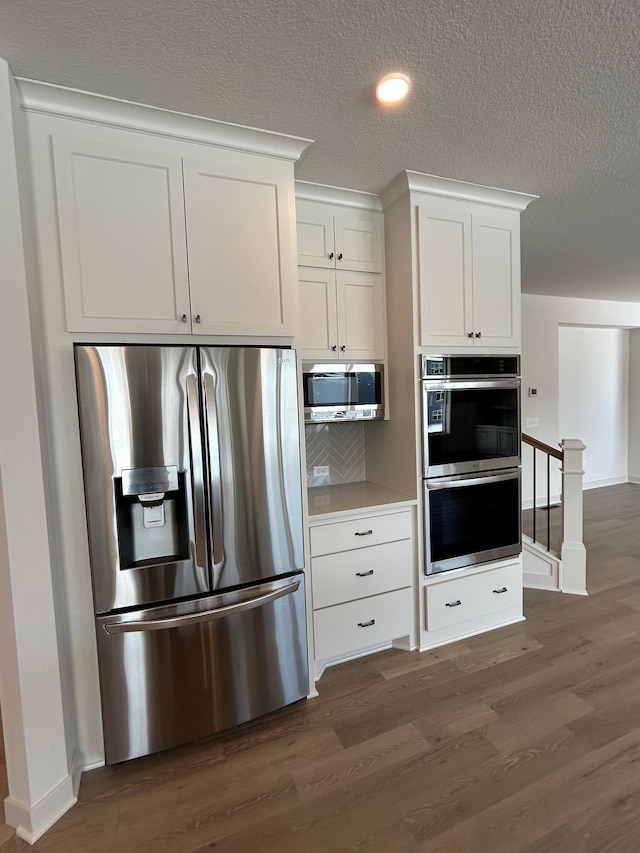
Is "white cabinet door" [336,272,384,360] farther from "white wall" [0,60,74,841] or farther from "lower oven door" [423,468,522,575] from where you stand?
"white wall" [0,60,74,841]

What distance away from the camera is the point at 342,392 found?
2.45 m

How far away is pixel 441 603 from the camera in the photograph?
243 centimetres

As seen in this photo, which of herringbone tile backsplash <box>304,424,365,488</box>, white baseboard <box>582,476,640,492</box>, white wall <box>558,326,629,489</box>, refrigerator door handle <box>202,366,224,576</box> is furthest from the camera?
white baseboard <box>582,476,640,492</box>

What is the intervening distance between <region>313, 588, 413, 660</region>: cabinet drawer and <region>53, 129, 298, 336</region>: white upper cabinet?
58.8 inches

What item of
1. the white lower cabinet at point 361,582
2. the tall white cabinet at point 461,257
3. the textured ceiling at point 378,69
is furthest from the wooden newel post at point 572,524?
the textured ceiling at point 378,69

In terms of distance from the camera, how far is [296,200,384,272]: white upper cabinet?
7.68 ft

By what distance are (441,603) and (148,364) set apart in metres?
2.04

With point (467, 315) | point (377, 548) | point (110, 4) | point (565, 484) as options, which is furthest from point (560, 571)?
point (110, 4)

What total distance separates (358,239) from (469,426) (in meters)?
1.29

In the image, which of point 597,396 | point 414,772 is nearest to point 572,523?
point 414,772

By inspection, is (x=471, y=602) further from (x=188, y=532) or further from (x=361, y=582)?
(x=188, y=532)

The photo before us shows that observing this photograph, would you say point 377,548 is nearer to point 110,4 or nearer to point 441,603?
point 441,603

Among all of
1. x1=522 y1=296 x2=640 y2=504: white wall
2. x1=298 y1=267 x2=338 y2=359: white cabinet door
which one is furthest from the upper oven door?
x1=522 y1=296 x2=640 y2=504: white wall

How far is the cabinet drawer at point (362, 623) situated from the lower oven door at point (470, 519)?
10.4 inches
